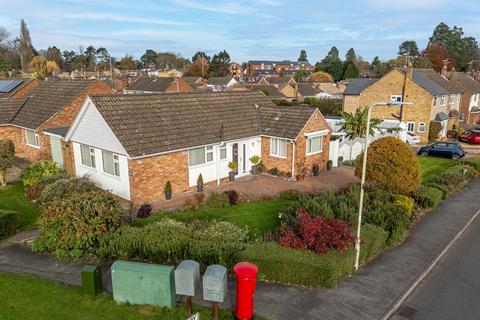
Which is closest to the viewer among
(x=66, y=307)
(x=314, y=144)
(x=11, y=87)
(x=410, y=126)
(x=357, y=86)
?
(x=66, y=307)

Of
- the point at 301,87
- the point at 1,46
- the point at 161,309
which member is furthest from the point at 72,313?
the point at 1,46

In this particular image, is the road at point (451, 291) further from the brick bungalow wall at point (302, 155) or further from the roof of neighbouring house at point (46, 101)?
the roof of neighbouring house at point (46, 101)

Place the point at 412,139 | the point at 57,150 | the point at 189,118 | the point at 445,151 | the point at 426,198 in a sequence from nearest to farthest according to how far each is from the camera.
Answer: the point at 426,198, the point at 189,118, the point at 57,150, the point at 445,151, the point at 412,139

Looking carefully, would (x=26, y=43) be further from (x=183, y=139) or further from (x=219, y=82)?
(x=183, y=139)

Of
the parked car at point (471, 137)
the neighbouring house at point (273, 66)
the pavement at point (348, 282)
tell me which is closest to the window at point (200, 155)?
the pavement at point (348, 282)

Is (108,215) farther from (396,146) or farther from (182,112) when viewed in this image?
(396,146)

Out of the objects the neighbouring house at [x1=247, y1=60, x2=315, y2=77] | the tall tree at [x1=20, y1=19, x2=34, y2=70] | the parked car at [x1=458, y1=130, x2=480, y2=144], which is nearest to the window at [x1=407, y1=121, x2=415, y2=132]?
the parked car at [x1=458, y1=130, x2=480, y2=144]

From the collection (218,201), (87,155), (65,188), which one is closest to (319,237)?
(218,201)
